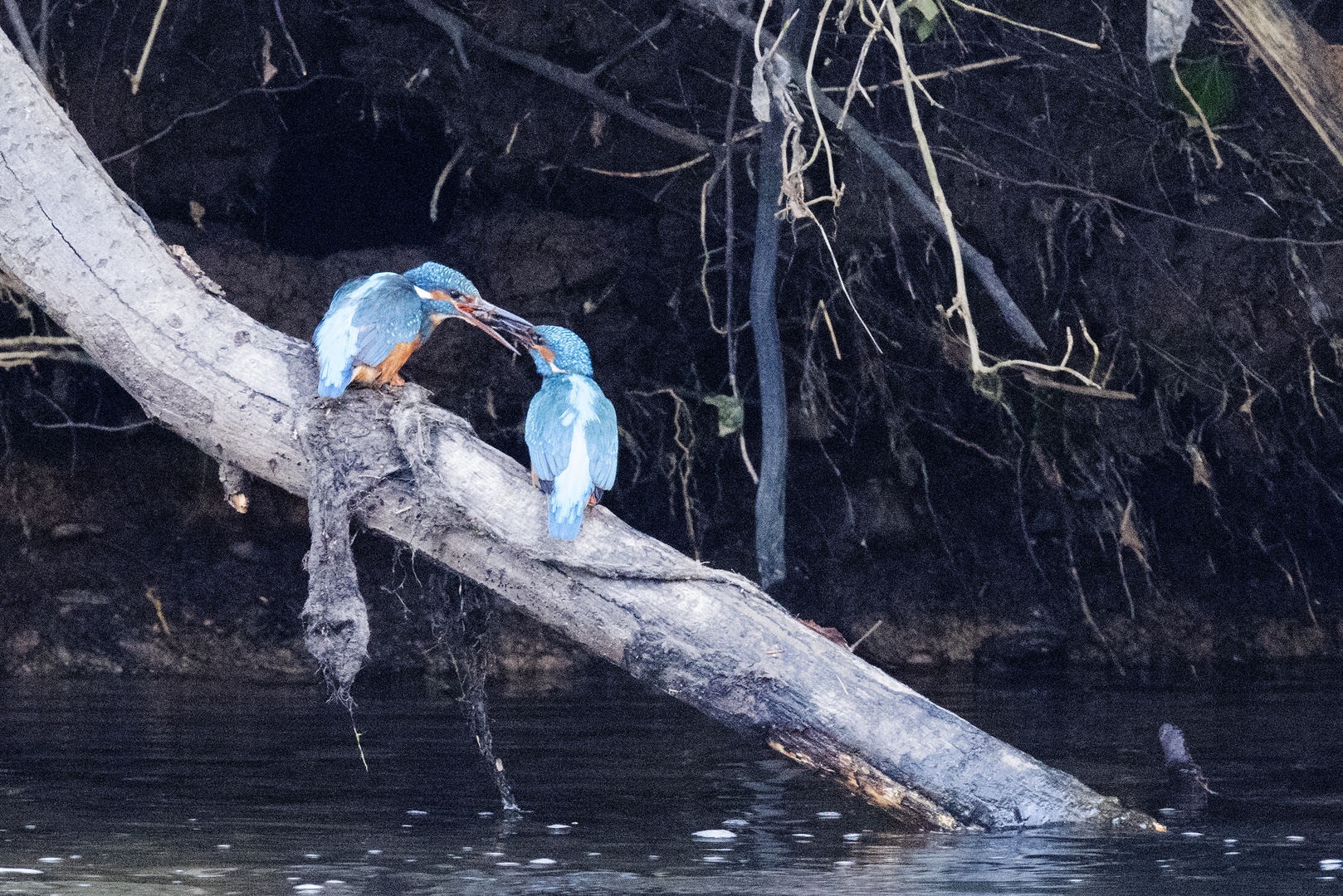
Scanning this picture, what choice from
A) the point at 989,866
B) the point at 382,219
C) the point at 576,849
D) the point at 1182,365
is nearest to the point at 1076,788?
the point at 989,866

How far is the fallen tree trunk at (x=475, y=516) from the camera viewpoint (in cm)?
400

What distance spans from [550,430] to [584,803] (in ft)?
4.36

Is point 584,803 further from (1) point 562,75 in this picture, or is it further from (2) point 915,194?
(1) point 562,75

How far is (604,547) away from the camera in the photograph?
4012 mm

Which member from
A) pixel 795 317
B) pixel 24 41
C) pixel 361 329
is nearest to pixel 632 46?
pixel 795 317

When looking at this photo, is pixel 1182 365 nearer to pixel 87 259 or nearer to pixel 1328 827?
pixel 1328 827

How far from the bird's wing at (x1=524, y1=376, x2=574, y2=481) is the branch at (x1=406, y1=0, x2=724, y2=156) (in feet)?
8.94

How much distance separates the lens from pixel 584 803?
4812mm

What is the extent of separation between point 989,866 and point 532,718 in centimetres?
339

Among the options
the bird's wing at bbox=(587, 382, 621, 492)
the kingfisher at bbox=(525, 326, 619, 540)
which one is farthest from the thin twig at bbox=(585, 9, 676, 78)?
the bird's wing at bbox=(587, 382, 621, 492)

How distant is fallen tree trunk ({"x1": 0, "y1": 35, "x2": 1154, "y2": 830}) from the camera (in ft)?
13.1

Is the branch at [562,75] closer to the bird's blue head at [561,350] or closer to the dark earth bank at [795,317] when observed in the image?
the dark earth bank at [795,317]

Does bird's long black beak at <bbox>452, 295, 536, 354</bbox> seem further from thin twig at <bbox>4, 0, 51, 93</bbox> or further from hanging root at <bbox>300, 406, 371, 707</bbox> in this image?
thin twig at <bbox>4, 0, 51, 93</bbox>

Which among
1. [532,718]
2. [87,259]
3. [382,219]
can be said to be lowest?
[532,718]
